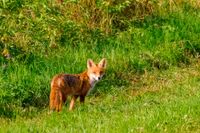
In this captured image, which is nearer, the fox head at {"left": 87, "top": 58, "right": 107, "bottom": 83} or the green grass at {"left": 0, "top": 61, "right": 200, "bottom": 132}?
the green grass at {"left": 0, "top": 61, "right": 200, "bottom": 132}

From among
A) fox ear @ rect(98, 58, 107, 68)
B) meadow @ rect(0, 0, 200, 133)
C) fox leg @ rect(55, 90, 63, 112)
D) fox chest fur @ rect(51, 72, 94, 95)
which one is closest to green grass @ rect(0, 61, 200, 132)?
meadow @ rect(0, 0, 200, 133)

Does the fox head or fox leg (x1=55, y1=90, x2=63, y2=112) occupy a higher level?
the fox head

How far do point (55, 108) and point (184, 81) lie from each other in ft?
9.16

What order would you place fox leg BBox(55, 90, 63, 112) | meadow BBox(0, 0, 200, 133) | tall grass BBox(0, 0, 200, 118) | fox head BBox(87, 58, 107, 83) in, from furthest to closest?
1. tall grass BBox(0, 0, 200, 118)
2. fox head BBox(87, 58, 107, 83)
3. fox leg BBox(55, 90, 63, 112)
4. meadow BBox(0, 0, 200, 133)

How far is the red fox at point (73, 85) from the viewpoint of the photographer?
31.9 ft

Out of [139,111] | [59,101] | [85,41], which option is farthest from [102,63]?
[139,111]

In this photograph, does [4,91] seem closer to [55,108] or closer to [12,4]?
[55,108]

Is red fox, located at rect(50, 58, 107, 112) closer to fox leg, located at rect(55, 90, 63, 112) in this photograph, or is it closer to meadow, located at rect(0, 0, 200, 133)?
fox leg, located at rect(55, 90, 63, 112)

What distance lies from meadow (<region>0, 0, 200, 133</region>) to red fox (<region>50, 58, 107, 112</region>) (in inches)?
7.5

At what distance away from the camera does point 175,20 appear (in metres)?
14.0

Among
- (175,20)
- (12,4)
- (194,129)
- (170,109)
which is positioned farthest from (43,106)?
(175,20)

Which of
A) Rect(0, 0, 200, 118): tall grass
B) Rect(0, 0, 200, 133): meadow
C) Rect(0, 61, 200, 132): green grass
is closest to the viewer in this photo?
Rect(0, 61, 200, 132): green grass

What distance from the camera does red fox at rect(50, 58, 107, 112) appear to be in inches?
383

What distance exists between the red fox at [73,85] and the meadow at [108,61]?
7.5 inches
